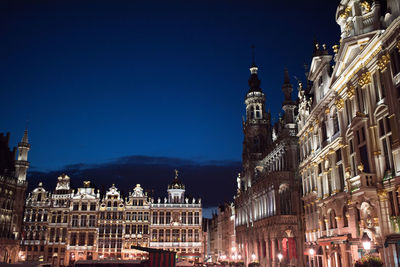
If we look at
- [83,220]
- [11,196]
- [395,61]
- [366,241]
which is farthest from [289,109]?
[83,220]

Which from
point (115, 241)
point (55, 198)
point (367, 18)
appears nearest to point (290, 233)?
point (367, 18)

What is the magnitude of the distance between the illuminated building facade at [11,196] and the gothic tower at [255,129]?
3977cm

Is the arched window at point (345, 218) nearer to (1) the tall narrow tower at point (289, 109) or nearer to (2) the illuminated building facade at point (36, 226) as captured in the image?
(1) the tall narrow tower at point (289, 109)

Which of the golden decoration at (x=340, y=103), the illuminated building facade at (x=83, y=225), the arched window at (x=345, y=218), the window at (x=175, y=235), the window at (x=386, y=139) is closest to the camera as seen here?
the window at (x=386, y=139)

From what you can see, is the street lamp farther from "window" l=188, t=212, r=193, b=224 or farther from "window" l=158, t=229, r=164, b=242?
"window" l=158, t=229, r=164, b=242

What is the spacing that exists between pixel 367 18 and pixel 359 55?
265 centimetres

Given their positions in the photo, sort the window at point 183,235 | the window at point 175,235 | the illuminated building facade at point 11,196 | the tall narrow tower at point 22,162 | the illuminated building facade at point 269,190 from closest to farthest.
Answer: the illuminated building facade at point 269,190
the illuminated building facade at point 11,196
the tall narrow tower at point 22,162
the window at point 175,235
the window at point 183,235

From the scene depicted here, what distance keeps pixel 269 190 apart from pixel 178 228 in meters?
41.6

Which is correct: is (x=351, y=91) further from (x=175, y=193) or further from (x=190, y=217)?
(x=175, y=193)

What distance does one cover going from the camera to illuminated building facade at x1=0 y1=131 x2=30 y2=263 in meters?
59.6

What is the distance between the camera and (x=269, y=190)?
4578 centimetres

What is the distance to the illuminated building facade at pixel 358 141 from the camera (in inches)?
804

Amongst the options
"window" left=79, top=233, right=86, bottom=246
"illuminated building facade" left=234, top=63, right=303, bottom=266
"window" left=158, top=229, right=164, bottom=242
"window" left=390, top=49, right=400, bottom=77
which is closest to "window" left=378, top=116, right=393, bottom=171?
"window" left=390, top=49, right=400, bottom=77

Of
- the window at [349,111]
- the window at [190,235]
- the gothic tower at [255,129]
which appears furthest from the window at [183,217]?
the window at [349,111]
